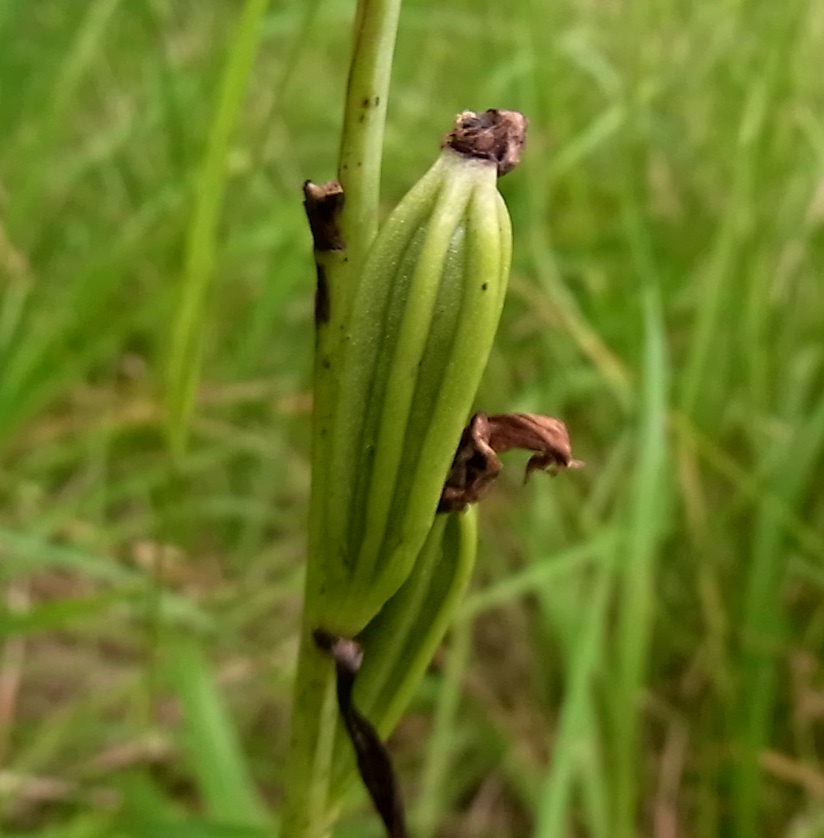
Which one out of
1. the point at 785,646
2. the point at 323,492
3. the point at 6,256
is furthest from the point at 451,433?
the point at 6,256

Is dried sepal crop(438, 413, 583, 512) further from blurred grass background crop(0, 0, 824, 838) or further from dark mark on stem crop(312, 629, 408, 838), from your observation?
blurred grass background crop(0, 0, 824, 838)

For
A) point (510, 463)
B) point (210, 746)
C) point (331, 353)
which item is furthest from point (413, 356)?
point (510, 463)


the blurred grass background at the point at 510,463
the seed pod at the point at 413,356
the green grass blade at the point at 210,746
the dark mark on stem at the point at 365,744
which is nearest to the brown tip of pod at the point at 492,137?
the seed pod at the point at 413,356

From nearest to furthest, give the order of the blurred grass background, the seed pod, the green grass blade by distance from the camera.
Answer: the seed pod < the green grass blade < the blurred grass background

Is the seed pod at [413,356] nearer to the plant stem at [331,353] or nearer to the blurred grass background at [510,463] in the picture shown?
the plant stem at [331,353]

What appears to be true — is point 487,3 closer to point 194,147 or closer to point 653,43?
point 653,43

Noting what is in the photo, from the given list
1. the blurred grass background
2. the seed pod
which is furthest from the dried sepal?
the blurred grass background
